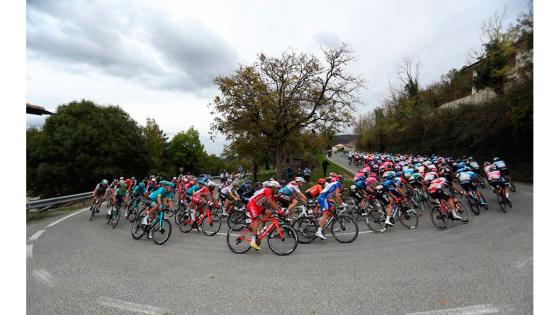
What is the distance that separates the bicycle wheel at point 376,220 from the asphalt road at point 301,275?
330 millimetres

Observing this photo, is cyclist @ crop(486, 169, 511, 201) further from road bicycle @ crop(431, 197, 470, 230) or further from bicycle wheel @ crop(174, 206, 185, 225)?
bicycle wheel @ crop(174, 206, 185, 225)

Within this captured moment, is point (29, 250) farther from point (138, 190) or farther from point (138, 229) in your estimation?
point (138, 190)

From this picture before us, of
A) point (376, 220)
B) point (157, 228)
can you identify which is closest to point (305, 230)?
point (376, 220)

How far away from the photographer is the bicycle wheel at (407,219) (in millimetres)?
7281

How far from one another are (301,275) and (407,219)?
182 inches

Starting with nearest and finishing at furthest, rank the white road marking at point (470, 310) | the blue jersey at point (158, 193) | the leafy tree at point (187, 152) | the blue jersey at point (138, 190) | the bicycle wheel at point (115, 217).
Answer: the white road marking at point (470, 310) → the blue jersey at point (158, 193) → the bicycle wheel at point (115, 217) → the blue jersey at point (138, 190) → the leafy tree at point (187, 152)

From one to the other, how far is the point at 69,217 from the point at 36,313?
28.3 feet

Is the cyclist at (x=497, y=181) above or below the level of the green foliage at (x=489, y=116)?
below

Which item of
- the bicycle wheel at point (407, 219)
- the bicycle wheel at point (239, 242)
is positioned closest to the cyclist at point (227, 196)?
the bicycle wheel at point (239, 242)

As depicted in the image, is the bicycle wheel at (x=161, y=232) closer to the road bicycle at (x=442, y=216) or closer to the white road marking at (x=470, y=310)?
the white road marking at (x=470, y=310)

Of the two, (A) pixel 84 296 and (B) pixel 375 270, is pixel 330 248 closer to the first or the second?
(B) pixel 375 270

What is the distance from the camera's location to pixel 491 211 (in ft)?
26.5
